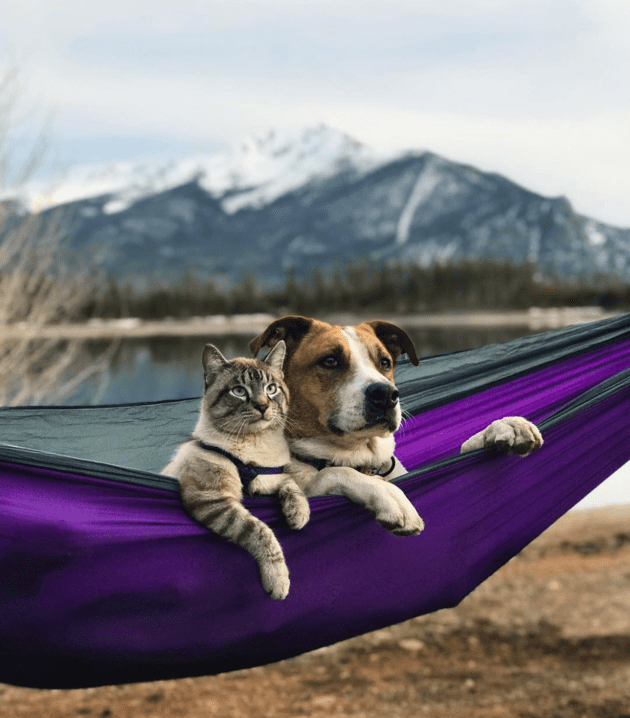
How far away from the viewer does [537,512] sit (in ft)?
6.39

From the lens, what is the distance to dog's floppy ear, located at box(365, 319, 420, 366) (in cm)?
174

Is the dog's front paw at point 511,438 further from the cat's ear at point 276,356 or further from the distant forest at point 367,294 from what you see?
the distant forest at point 367,294

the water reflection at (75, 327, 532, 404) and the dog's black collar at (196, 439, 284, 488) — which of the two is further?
the water reflection at (75, 327, 532, 404)

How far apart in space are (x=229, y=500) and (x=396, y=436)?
2.10 feet

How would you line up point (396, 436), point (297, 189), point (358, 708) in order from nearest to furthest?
1. point (396, 436)
2. point (358, 708)
3. point (297, 189)

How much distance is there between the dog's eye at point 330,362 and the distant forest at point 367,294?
6.01m

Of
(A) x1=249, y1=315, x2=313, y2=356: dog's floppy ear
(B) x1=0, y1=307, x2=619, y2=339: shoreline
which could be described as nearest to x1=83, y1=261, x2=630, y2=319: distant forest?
(B) x1=0, y1=307, x2=619, y2=339: shoreline

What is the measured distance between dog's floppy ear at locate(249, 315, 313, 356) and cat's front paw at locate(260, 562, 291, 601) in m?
0.43

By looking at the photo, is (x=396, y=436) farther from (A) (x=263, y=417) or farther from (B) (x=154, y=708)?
(B) (x=154, y=708)

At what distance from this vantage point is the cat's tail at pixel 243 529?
1.38 m

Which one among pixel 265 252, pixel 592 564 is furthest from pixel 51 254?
pixel 265 252

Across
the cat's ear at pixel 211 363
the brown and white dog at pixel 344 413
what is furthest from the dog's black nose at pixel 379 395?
the cat's ear at pixel 211 363

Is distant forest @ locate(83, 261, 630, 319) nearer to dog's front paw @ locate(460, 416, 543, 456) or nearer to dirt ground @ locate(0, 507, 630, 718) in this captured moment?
dirt ground @ locate(0, 507, 630, 718)

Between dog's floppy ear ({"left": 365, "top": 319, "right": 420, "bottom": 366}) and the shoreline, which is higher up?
dog's floppy ear ({"left": 365, "top": 319, "right": 420, "bottom": 366})
